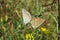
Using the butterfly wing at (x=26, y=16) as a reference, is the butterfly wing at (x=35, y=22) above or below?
below

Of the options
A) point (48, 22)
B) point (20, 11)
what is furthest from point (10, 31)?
point (48, 22)

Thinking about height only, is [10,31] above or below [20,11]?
below

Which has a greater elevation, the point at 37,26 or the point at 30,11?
the point at 30,11

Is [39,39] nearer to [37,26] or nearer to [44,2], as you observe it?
[37,26]

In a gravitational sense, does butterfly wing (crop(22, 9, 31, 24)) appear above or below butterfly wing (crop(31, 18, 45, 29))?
above

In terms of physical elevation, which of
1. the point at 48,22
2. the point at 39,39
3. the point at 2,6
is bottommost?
the point at 39,39

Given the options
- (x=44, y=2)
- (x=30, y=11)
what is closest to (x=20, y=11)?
(x=30, y=11)

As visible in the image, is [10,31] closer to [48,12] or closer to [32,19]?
[32,19]

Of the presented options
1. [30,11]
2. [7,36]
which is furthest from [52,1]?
[7,36]
